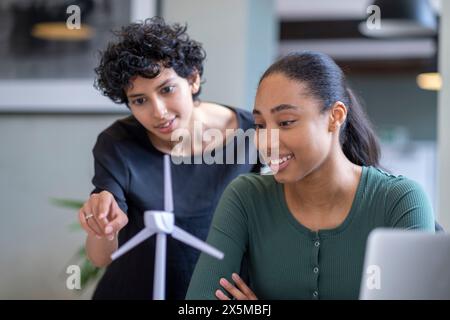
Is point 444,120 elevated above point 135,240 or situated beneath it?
elevated above

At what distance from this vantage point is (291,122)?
117 centimetres

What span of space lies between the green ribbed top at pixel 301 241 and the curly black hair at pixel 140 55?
0.92ft

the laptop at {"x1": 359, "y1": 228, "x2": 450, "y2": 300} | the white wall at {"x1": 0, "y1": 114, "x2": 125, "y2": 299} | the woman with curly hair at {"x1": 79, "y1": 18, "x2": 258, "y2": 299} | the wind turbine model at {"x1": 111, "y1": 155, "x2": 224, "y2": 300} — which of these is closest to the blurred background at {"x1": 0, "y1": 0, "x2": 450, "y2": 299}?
the white wall at {"x1": 0, "y1": 114, "x2": 125, "y2": 299}

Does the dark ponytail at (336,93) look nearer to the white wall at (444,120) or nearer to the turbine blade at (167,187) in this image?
the turbine blade at (167,187)

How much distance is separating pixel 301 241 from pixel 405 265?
1.04 feet

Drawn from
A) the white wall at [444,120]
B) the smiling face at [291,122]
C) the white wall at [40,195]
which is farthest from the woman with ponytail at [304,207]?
the white wall at [40,195]

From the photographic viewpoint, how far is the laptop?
2.87 ft

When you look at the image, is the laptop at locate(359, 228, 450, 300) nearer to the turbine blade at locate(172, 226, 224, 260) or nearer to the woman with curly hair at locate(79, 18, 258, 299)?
the turbine blade at locate(172, 226, 224, 260)

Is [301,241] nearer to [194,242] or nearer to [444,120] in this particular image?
[194,242]

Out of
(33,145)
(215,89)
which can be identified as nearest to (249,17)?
(215,89)

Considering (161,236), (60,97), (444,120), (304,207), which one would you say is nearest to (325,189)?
(304,207)

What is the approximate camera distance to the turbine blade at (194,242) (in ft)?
4.03

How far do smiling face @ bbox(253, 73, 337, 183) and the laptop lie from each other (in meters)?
0.29

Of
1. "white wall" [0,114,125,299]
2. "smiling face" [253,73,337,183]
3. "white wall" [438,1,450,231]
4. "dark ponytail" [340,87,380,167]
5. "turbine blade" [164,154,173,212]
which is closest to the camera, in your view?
"smiling face" [253,73,337,183]
